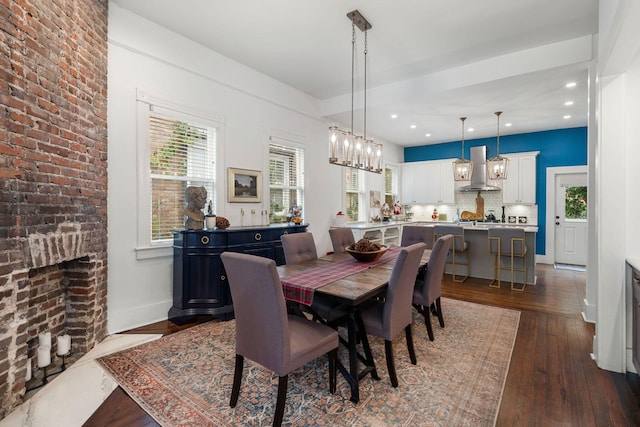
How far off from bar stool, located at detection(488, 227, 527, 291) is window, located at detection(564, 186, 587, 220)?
2670mm

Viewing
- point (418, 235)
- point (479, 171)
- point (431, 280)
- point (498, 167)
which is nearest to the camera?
point (431, 280)

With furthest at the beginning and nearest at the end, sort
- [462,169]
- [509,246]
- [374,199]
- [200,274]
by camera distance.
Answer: [374,199] → [462,169] → [509,246] → [200,274]

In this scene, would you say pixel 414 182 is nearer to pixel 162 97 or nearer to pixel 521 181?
pixel 521 181

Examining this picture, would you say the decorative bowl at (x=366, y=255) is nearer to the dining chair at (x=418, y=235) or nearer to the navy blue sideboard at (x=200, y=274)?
the dining chair at (x=418, y=235)

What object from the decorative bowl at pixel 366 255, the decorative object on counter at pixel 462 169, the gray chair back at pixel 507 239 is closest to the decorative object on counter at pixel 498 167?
the decorative object on counter at pixel 462 169

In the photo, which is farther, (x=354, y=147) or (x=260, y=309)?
(x=354, y=147)

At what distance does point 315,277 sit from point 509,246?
→ 3.86 meters

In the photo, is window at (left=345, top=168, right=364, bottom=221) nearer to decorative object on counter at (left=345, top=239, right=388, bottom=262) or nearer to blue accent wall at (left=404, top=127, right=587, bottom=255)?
blue accent wall at (left=404, top=127, right=587, bottom=255)

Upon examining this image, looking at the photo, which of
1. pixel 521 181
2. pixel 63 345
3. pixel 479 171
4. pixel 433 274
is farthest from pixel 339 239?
pixel 521 181

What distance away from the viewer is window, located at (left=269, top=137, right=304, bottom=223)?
4.80 metres

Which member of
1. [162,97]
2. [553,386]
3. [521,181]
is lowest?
[553,386]

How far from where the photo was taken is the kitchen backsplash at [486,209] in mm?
6984

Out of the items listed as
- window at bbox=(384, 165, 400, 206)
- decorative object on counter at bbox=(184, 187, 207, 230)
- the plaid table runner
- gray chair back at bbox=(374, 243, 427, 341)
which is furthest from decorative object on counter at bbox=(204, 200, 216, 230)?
window at bbox=(384, 165, 400, 206)

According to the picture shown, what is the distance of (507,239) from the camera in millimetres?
4871
